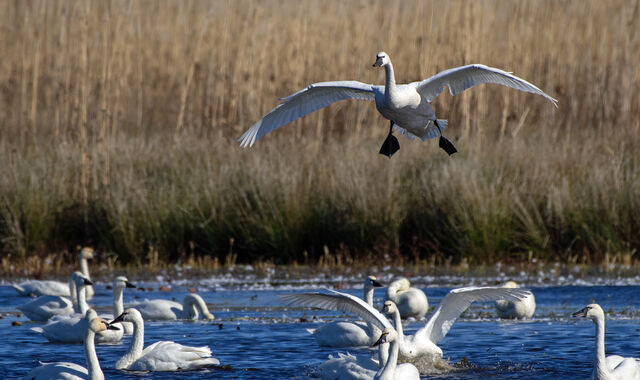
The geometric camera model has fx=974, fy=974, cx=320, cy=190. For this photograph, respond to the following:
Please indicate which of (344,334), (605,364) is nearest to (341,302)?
(344,334)

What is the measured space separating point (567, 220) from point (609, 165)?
1123 mm

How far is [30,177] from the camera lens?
13273 mm

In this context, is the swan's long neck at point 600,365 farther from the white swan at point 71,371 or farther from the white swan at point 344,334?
the white swan at point 71,371

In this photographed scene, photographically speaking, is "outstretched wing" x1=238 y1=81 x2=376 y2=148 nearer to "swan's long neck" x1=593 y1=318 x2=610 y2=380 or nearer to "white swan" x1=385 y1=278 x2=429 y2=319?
"white swan" x1=385 y1=278 x2=429 y2=319

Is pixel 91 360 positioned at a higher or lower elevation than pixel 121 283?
lower

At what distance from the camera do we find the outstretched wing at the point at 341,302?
7.12 metres

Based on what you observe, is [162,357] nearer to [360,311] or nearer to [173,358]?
[173,358]

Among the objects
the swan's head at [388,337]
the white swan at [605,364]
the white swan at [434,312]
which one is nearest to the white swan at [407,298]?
the white swan at [434,312]

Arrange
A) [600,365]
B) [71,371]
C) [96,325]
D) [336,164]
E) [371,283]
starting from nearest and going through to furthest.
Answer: [600,365] < [71,371] < [96,325] < [371,283] < [336,164]

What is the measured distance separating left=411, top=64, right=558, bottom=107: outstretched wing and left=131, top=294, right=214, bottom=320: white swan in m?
3.11

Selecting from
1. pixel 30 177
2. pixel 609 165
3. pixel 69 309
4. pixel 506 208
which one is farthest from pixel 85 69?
pixel 609 165

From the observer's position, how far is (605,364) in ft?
22.2

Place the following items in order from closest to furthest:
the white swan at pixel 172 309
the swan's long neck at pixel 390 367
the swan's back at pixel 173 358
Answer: the swan's long neck at pixel 390 367 < the swan's back at pixel 173 358 < the white swan at pixel 172 309

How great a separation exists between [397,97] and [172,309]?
3.43 metres
